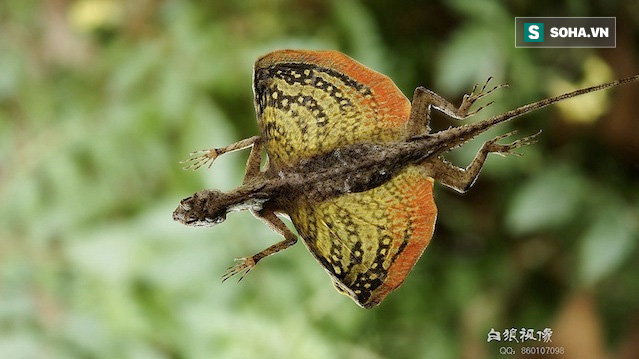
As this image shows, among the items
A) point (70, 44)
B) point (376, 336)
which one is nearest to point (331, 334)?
point (376, 336)

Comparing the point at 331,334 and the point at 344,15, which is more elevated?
the point at 344,15

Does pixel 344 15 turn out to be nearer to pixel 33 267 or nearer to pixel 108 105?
pixel 108 105

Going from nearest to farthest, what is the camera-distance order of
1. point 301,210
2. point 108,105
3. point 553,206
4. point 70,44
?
1. point 301,210
2. point 553,206
3. point 108,105
4. point 70,44

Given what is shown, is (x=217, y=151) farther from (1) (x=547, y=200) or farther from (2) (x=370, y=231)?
(1) (x=547, y=200)

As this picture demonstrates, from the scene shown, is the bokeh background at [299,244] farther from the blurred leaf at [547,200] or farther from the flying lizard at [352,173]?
the flying lizard at [352,173]

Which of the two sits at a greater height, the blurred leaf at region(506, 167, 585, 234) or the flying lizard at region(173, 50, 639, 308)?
the blurred leaf at region(506, 167, 585, 234)

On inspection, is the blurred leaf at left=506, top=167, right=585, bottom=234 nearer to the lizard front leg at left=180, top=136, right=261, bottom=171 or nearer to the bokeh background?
the bokeh background

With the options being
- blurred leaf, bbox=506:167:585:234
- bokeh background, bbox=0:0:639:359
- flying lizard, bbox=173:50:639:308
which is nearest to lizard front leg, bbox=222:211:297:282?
flying lizard, bbox=173:50:639:308
